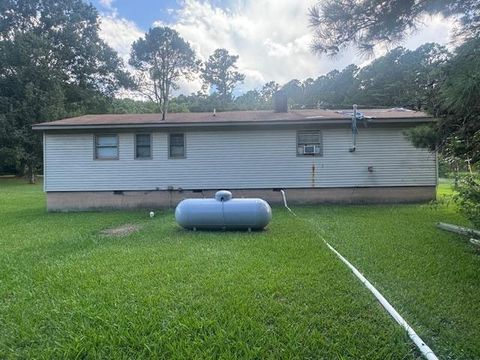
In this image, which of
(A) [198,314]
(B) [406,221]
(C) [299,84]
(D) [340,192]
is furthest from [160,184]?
(C) [299,84]

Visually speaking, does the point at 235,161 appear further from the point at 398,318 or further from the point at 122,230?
the point at 398,318

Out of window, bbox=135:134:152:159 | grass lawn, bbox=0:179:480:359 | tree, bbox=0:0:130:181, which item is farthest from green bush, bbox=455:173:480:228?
tree, bbox=0:0:130:181

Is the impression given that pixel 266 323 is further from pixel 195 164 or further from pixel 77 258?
pixel 195 164

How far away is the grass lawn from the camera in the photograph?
2.67 meters

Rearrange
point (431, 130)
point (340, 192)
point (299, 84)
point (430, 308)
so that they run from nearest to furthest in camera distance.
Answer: point (430, 308)
point (431, 130)
point (340, 192)
point (299, 84)

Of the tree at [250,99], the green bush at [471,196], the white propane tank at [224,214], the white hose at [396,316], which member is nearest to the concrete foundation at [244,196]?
the white propane tank at [224,214]

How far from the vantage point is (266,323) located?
2996mm

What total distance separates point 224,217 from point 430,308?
4.31 metres

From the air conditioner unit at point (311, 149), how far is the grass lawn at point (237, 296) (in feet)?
15.9

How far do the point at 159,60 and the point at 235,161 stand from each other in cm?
3046

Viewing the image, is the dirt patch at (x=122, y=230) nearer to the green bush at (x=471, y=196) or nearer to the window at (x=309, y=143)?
the window at (x=309, y=143)

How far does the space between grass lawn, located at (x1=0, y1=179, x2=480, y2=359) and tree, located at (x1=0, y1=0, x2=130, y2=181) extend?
2251 cm

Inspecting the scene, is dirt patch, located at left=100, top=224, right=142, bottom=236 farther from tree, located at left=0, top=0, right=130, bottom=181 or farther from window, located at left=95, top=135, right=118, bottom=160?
tree, located at left=0, top=0, right=130, bottom=181

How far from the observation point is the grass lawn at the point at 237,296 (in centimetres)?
267
